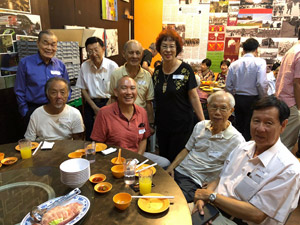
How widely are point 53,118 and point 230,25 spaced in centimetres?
532

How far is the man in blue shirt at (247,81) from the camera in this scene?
349cm

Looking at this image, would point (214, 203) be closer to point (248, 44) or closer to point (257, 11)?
point (248, 44)

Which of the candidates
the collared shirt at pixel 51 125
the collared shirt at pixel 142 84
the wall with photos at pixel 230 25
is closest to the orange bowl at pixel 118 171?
the collared shirt at pixel 51 125

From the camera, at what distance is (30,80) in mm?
2543

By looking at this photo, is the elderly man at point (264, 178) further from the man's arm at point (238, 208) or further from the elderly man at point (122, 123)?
the elderly man at point (122, 123)

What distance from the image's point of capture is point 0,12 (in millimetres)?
2492

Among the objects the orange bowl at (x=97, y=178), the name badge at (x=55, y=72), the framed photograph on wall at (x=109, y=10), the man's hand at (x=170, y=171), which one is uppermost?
the framed photograph on wall at (x=109, y=10)

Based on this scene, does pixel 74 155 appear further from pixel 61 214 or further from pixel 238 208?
pixel 238 208

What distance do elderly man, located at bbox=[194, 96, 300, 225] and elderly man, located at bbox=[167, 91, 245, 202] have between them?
32 centimetres

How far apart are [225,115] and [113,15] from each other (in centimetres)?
455

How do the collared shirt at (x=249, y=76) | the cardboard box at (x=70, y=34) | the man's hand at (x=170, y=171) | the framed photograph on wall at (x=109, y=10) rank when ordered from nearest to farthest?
1. the man's hand at (x=170, y=171)
2. the cardboard box at (x=70, y=34)
3. the collared shirt at (x=249, y=76)
4. the framed photograph on wall at (x=109, y=10)

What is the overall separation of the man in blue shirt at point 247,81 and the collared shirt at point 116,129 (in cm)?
223

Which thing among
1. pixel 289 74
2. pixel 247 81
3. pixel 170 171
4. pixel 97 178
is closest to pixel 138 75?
pixel 170 171

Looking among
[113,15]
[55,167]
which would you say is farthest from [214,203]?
[113,15]
